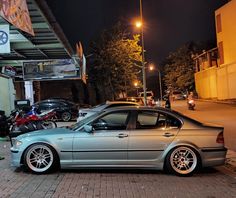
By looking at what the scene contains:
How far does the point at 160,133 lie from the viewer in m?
9.76

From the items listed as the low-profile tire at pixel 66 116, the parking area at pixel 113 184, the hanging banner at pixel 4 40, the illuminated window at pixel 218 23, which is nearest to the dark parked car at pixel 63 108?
the low-profile tire at pixel 66 116

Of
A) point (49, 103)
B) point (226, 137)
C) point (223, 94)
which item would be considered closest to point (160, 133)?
point (226, 137)

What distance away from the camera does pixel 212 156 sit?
968 cm

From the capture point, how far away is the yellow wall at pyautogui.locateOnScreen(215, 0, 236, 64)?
4431 centimetres

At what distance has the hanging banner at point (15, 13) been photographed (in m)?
11.3

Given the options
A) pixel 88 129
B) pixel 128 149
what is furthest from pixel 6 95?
pixel 128 149

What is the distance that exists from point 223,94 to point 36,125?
3428cm

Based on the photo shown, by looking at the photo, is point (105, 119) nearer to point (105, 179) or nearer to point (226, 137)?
point (105, 179)

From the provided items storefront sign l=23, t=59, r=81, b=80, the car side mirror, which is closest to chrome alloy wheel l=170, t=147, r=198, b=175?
the car side mirror

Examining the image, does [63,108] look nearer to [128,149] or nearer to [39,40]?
[39,40]

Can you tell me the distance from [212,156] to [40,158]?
139 inches

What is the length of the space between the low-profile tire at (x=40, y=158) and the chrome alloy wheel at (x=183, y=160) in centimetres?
241

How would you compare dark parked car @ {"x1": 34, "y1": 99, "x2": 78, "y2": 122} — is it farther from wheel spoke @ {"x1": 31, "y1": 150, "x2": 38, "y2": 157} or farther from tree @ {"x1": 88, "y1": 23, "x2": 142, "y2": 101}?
wheel spoke @ {"x1": 31, "y1": 150, "x2": 38, "y2": 157}

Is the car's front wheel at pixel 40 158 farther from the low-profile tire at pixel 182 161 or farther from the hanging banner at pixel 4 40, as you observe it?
the hanging banner at pixel 4 40
